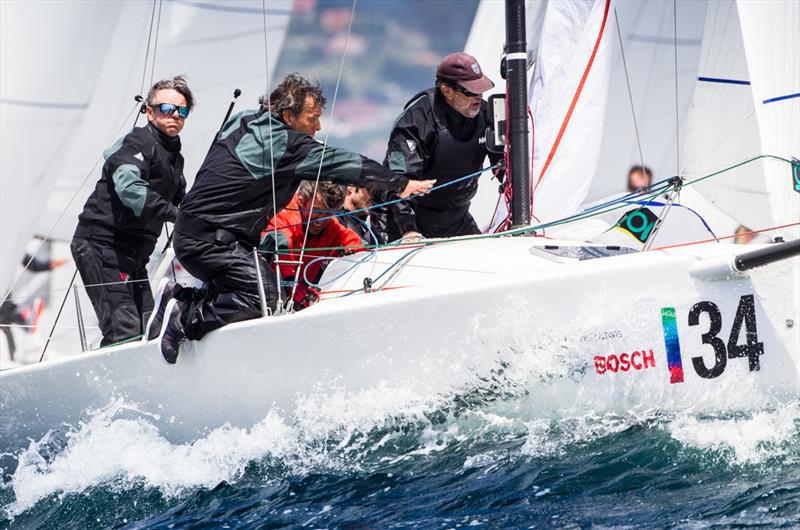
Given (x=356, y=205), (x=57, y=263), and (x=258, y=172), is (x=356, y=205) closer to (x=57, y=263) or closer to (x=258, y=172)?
(x=258, y=172)

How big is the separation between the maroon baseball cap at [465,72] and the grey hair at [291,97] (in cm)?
67

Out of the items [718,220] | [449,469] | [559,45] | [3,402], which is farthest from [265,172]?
[718,220]

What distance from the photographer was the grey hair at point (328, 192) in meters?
3.86

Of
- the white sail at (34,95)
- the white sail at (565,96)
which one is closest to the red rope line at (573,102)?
the white sail at (565,96)

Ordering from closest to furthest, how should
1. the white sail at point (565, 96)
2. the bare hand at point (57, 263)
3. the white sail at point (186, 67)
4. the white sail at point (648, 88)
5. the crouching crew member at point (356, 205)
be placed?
the crouching crew member at point (356, 205) < the white sail at point (565, 96) < the bare hand at point (57, 263) < the white sail at point (186, 67) < the white sail at point (648, 88)

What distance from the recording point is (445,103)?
4.19 meters

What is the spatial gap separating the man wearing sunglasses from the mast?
1.19 metres

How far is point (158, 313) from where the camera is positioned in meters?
3.69

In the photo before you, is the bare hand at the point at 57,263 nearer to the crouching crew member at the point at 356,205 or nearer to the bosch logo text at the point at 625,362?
the crouching crew member at the point at 356,205

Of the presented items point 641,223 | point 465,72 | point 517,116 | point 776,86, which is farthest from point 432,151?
point 776,86

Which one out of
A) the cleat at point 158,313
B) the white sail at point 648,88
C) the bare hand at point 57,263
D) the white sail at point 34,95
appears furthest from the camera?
the white sail at point 648,88

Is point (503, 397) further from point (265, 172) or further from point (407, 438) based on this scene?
point (265, 172)

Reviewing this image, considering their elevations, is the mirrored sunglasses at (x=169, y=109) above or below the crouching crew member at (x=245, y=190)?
above

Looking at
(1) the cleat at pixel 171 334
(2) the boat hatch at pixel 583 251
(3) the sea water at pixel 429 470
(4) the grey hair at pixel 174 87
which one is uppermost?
(4) the grey hair at pixel 174 87
